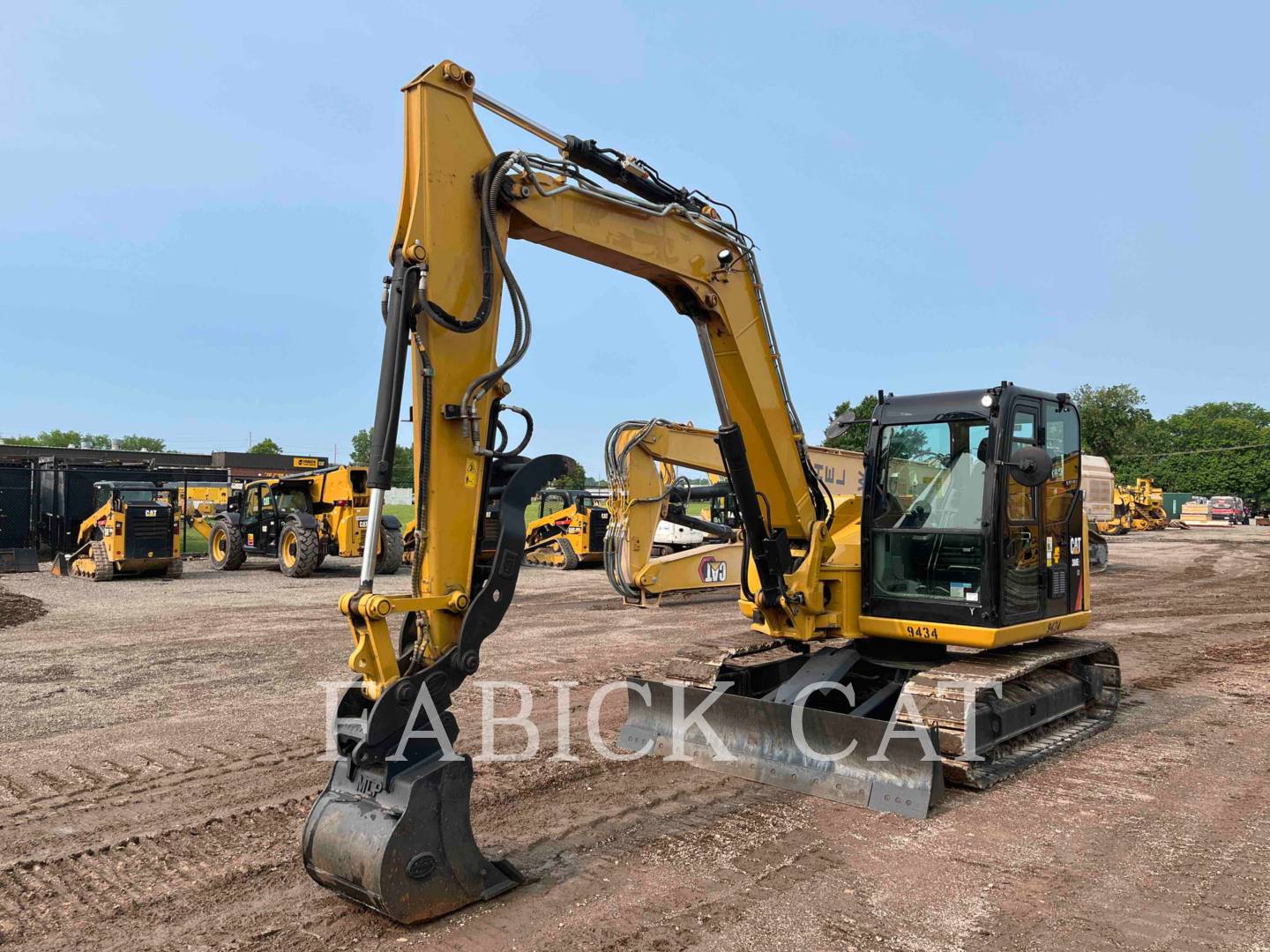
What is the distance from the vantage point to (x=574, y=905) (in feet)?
13.4

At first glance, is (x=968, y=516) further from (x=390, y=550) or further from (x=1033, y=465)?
(x=390, y=550)

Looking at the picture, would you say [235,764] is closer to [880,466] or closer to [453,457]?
[453,457]

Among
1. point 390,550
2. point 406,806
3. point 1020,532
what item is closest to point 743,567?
Answer: point 1020,532

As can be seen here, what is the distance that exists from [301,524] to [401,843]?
16764 mm

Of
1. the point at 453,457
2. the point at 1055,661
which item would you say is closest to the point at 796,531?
the point at 1055,661

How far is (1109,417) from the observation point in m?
67.8

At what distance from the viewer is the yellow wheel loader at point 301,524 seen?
19266 mm

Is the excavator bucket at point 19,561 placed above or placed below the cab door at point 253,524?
below

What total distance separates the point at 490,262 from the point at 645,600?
9.07 m

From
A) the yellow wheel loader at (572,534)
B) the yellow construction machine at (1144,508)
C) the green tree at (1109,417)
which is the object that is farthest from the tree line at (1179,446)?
the yellow wheel loader at (572,534)

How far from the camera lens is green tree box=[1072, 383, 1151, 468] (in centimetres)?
6569

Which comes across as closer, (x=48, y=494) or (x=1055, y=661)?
(x=1055, y=661)

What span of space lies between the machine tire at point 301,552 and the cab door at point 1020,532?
15.8 m

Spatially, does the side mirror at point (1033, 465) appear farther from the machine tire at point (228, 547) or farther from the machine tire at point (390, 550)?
the machine tire at point (228, 547)
